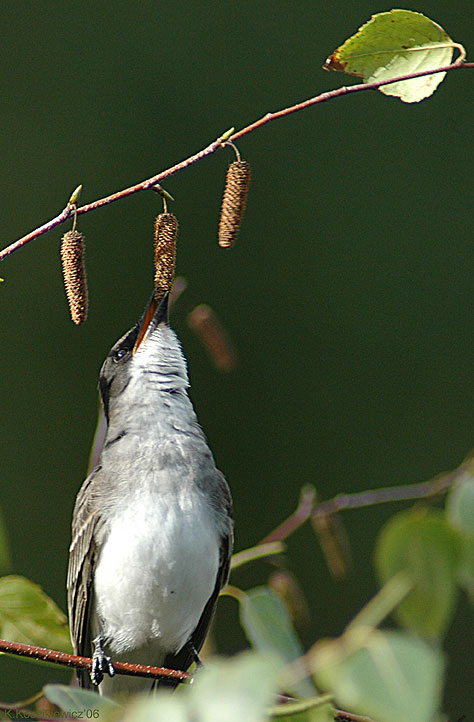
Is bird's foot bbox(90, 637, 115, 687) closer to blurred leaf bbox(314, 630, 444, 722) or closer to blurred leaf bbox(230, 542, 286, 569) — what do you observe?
blurred leaf bbox(230, 542, 286, 569)

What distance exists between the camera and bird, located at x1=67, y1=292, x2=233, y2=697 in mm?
1563

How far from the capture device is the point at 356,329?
14.7ft

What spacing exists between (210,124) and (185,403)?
281cm

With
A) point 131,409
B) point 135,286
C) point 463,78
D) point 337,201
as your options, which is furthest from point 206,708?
point 463,78

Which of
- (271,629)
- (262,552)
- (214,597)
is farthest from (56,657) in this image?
(214,597)

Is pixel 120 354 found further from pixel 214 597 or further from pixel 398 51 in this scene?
pixel 398 51

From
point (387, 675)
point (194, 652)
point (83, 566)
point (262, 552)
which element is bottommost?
point (194, 652)

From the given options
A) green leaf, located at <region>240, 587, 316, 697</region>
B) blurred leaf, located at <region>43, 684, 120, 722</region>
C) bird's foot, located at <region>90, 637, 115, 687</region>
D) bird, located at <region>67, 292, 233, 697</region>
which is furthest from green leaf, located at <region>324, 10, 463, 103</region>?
bird's foot, located at <region>90, 637, 115, 687</region>

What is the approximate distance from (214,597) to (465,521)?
51.3 inches

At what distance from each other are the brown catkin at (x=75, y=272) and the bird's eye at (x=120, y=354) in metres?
0.82

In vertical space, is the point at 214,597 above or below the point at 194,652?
above

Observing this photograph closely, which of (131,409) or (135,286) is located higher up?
(131,409)

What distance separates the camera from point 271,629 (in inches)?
29.6

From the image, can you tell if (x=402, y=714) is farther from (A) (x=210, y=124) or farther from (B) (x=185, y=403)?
(A) (x=210, y=124)
